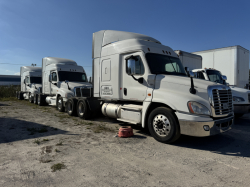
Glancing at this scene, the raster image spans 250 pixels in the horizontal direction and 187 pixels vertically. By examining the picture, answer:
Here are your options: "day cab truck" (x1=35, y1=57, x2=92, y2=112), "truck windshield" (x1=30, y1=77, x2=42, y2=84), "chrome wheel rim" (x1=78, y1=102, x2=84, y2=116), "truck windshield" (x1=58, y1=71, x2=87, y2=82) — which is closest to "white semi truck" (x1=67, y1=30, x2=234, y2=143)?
"chrome wheel rim" (x1=78, y1=102, x2=84, y2=116)

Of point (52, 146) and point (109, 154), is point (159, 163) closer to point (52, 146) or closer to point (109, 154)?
point (109, 154)

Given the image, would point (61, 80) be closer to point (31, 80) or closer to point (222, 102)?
point (31, 80)

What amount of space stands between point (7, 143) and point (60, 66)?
25.7 feet

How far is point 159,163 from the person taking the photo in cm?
399

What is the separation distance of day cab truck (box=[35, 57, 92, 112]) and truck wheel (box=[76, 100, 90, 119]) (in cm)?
165

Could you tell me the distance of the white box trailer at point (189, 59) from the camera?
10820 mm

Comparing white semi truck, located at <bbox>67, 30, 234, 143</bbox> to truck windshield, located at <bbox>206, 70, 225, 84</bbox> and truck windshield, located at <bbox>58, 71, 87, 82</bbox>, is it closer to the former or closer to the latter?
truck windshield, located at <bbox>206, 70, 225, 84</bbox>

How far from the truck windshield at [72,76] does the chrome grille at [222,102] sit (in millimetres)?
9263

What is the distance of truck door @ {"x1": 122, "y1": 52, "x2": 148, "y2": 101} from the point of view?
6.10m

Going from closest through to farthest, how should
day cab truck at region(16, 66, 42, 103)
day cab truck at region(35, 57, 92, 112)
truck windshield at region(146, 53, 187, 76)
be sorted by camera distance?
truck windshield at region(146, 53, 187, 76)
day cab truck at region(35, 57, 92, 112)
day cab truck at region(16, 66, 42, 103)

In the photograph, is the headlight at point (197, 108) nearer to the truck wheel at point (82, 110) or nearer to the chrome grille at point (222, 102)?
the chrome grille at point (222, 102)

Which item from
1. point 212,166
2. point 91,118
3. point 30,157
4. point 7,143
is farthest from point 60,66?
point 212,166

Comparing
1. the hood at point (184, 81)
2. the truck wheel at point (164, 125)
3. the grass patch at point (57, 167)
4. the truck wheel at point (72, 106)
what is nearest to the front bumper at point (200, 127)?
the truck wheel at point (164, 125)

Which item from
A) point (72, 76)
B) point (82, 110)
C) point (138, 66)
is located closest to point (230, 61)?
point (138, 66)
